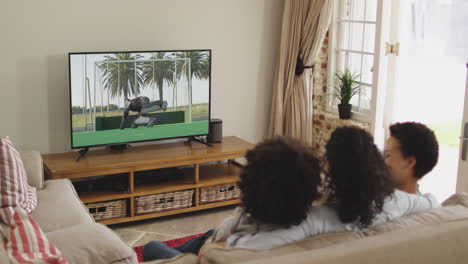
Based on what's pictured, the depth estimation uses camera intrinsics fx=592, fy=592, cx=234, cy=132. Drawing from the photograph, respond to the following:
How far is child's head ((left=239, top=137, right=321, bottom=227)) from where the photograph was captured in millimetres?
1814

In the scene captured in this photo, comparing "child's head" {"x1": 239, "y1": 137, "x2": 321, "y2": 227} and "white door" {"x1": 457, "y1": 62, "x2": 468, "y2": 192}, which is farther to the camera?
"white door" {"x1": 457, "y1": 62, "x2": 468, "y2": 192}

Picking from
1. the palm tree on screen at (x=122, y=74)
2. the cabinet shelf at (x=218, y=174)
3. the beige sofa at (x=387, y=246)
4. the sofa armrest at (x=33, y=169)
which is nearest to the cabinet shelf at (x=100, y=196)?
the sofa armrest at (x=33, y=169)

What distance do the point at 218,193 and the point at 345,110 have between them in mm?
1248

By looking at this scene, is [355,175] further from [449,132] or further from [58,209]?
[449,132]

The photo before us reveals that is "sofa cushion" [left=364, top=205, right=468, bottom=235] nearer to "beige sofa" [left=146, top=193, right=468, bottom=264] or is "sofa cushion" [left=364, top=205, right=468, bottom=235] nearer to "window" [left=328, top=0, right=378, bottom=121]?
"beige sofa" [left=146, top=193, right=468, bottom=264]

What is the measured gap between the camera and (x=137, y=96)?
14.6 ft

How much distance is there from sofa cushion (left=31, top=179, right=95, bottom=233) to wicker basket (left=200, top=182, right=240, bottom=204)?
1135mm

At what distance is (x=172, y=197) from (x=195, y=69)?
1005mm

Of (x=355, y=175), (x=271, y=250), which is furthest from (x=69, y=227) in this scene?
(x=355, y=175)

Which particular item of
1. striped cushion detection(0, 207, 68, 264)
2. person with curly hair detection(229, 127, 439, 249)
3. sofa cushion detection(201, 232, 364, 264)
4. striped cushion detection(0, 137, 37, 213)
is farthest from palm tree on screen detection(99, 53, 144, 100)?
sofa cushion detection(201, 232, 364, 264)

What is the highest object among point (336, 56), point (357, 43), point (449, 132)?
point (357, 43)

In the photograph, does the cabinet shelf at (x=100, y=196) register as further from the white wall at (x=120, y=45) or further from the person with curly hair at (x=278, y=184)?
the person with curly hair at (x=278, y=184)

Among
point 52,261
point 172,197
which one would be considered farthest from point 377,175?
point 172,197

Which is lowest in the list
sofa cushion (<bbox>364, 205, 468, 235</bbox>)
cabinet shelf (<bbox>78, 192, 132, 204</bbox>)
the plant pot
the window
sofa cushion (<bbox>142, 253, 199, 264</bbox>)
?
cabinet shelf (<bbox>78, 192, 132, 204</bbox>)
